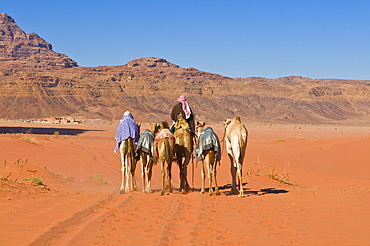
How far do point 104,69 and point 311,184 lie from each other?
184 m

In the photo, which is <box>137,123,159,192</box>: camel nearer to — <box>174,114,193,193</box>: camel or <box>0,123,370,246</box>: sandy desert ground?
<box>174,114,193,193</box>: camel

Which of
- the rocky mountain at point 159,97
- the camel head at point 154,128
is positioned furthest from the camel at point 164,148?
the rocky mountain at point 159,97

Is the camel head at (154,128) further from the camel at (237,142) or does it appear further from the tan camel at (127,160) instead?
the camel at (237,142)

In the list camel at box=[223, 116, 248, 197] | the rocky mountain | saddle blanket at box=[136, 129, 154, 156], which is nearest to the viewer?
camel at box=[223, 116, 248, 197]

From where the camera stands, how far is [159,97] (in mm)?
160750

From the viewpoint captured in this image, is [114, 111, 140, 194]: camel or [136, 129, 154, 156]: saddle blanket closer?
[136, 129, 154, 156]: saddle blanket

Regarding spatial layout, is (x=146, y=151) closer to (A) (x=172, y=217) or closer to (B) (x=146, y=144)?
(B) (x=146, y=144)

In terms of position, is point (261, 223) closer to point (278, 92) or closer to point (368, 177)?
point (368, 177)

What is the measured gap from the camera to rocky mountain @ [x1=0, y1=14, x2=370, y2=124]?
134250 mm

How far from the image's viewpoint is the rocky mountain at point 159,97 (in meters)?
134

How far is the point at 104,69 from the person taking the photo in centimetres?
19712

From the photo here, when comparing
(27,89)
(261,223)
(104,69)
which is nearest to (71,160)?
(261,223)

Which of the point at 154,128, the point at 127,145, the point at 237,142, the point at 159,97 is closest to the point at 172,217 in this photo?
the point at 237,142

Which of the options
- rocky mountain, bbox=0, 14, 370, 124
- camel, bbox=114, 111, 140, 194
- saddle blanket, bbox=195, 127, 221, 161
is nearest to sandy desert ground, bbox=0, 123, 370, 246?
saddle blanket, bbox=195, 127, 221, 161
